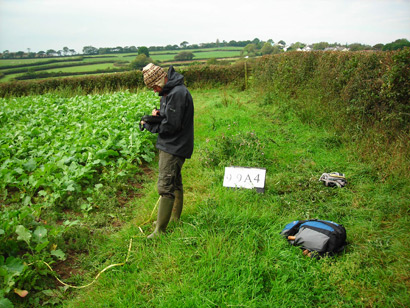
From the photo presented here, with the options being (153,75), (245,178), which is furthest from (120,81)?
(153,75)

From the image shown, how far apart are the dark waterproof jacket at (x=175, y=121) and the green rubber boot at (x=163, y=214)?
589 millimetres

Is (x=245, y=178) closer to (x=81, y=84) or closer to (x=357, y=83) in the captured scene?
(x=357, y=83)

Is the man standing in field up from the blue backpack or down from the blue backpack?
up

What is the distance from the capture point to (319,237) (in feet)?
9.84

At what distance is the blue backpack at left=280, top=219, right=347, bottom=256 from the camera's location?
9.65ft

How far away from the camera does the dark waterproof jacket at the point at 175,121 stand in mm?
3176

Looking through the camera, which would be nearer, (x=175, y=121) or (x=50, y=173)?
(x=175, y=121)

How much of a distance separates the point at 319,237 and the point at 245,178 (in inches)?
65.8

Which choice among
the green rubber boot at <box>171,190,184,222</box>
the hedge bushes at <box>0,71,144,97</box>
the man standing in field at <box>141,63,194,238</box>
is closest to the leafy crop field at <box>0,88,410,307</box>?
the green rubber boot at <box>171,190,184,222</box>

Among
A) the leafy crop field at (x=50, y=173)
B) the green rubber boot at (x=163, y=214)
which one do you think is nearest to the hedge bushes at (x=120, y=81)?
the leafy crop field at (x=50, y=173)

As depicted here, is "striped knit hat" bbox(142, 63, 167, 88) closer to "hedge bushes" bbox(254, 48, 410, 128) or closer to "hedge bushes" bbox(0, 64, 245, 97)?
"hedge bushes" bbox(254, 48, 410, 128)

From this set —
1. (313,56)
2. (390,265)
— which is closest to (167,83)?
(390,265)

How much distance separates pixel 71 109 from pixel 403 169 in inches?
357

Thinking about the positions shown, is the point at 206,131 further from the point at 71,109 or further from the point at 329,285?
the point at 329,285
